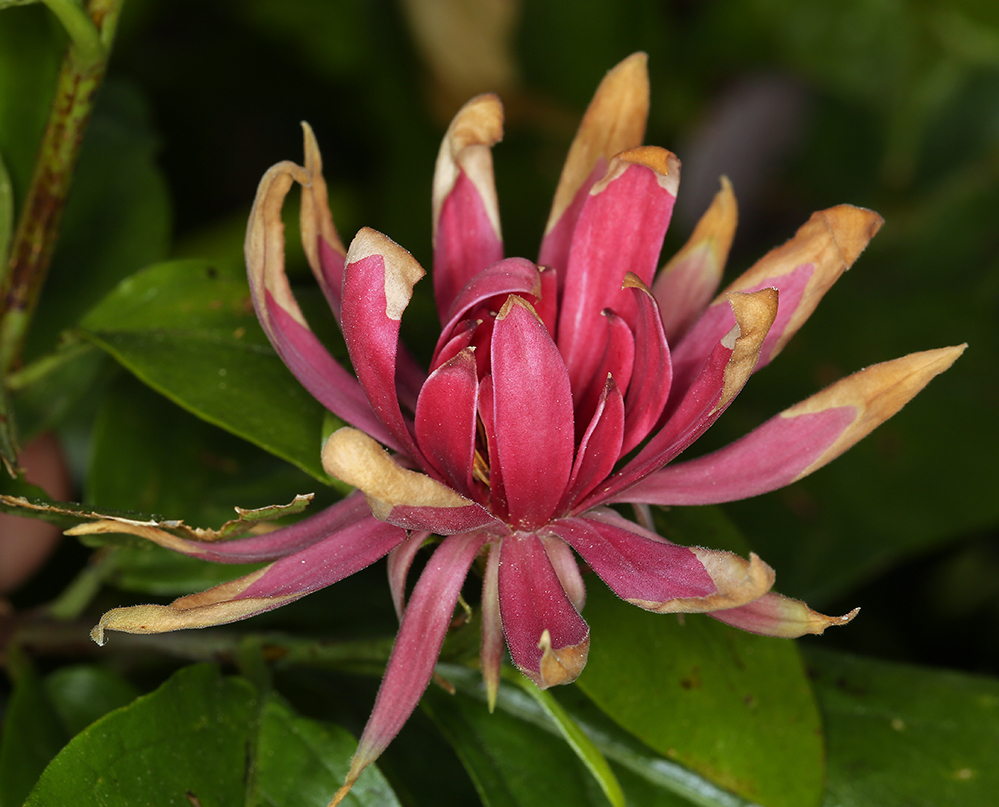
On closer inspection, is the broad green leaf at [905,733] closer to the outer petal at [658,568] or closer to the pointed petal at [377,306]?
the outer petal at [658,568]

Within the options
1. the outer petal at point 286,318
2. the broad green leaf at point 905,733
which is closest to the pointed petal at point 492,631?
Answer: the outer petal at point 286,318

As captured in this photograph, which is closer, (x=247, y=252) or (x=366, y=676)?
(x=247, y=252)

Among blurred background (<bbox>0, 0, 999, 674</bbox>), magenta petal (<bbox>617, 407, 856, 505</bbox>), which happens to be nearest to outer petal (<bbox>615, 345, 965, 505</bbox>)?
magenta petal (<bbox>617, 407, 856, 505</bbox>)

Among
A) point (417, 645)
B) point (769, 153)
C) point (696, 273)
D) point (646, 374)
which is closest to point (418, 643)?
point (417, 645)

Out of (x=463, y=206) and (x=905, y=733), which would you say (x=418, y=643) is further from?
(x=905, y=733)

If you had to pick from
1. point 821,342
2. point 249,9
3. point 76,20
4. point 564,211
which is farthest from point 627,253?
point 249,9

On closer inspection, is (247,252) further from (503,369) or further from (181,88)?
(181,88)
